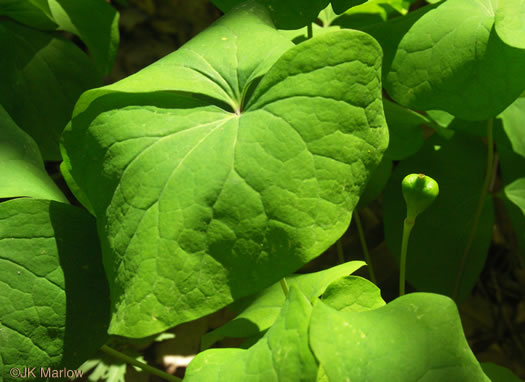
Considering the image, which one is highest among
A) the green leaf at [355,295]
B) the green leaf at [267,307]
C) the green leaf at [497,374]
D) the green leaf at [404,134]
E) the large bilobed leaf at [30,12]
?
the large bilobed leaf at [30,12]

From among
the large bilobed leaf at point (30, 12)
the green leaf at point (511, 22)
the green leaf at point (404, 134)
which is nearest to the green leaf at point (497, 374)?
the green leaf at point (404, 134)

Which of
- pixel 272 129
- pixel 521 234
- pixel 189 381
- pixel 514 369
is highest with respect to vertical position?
pixel 272 129

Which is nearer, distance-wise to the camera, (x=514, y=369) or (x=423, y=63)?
(x=423, y=63)

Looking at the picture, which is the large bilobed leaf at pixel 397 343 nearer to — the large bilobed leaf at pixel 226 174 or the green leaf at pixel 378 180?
the large bilobed leaf at pixel 226 174

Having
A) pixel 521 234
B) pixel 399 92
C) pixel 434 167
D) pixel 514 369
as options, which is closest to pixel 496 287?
pixel 514 369

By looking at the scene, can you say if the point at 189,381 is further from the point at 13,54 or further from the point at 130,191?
the point at 13,54

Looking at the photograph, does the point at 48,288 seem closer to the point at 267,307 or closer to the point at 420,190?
the point at 267,307
